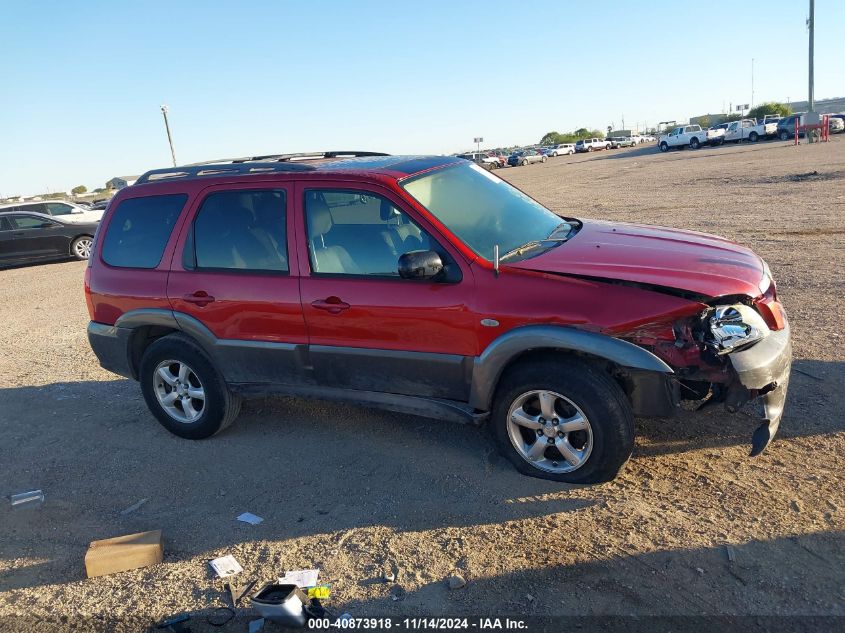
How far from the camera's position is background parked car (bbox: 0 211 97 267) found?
1683 cm

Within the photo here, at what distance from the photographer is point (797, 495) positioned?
3.65 meters

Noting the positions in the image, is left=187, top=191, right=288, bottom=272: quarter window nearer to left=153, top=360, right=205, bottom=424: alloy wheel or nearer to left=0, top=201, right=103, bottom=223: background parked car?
left=153, top=360, right=205, bottom=424: alloy wheel

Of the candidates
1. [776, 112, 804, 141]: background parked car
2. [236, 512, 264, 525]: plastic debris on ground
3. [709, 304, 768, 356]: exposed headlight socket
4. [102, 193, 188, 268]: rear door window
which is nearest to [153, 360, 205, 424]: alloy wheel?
[102, 193, 188, 268]: rear door window

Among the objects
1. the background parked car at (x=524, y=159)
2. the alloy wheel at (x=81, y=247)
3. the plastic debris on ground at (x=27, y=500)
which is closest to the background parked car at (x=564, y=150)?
the background parked car at (x=524, y=159)

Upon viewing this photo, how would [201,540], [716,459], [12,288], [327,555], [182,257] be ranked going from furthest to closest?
1. [12,288]
2. [182,257]
3. [716,459]
4. [201,540]
5. [327,555]

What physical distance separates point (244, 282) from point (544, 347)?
219 cm

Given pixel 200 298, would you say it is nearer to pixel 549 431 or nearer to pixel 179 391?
pixel 179 391

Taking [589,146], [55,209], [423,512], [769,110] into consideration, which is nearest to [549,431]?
[423,512]

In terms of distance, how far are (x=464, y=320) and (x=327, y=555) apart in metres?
1.52

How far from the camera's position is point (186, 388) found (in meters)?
5.21

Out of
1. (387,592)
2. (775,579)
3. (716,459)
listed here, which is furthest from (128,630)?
(716,459)

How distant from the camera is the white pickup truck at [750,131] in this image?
47688 mm

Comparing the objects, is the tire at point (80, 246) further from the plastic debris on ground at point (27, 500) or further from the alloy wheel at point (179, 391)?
the plastic debris on ground at point (27, 500)

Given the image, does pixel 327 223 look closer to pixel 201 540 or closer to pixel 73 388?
pixel 201 540
